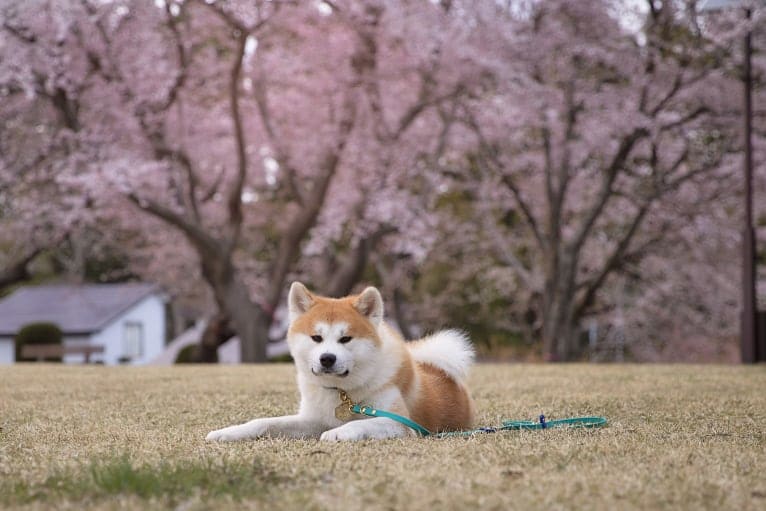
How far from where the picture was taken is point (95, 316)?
28406mm

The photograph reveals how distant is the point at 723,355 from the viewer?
755 inches

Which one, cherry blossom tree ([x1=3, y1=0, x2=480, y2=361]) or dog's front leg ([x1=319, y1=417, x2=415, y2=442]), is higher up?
cherry blossom tree ([x1=3, y1=0, x2=480, y2=361])

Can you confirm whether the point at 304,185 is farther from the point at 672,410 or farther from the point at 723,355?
the point at 672,410

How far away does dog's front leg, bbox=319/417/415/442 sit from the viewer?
345 cm

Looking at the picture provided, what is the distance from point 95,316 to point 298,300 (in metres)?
26.1

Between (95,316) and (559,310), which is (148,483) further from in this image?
(95,316)

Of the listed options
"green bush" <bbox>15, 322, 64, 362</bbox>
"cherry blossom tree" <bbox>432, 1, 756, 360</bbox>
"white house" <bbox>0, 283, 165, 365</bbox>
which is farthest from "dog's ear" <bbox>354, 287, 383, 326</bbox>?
"white house" <bbox>0, 283, 165, 365</bbox>

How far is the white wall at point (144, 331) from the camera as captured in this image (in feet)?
94.5

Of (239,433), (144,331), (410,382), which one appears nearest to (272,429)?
(239,433)

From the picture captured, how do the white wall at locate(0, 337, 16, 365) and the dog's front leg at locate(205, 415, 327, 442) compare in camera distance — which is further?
the white wall at locate(0, 337, 16, 365)

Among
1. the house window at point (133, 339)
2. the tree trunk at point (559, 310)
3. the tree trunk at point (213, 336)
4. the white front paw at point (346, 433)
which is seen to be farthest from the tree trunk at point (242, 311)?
the house window at point (133, 339)

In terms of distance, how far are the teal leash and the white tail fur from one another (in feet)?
1.13

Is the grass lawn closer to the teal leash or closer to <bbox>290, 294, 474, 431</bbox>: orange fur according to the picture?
the teal leash

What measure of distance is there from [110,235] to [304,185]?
543 centimetres
